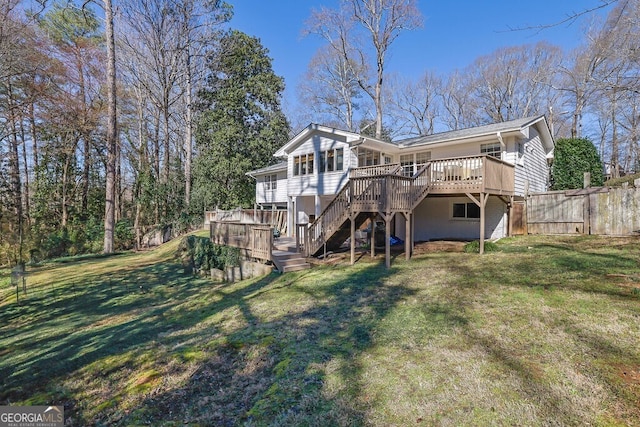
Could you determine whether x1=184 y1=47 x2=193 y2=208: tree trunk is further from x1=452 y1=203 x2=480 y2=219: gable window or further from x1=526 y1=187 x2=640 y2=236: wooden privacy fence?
x1=526 y1=187 x2=640 y2=236: wooden privacy fence

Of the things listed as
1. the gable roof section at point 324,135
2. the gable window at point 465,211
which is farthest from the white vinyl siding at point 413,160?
the gable window at point 465,211

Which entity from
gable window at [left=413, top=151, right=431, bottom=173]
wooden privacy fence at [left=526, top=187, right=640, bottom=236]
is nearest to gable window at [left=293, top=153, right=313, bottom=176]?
gable window at [left=413, top=151, right=431, bottom=173]

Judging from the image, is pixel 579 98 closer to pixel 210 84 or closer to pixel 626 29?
pixel 626 29

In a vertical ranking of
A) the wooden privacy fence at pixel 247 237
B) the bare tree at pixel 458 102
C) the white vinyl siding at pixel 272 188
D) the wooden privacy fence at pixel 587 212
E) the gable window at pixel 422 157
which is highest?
the bare tree at pixel 458 102

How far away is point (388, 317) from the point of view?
5.66 m

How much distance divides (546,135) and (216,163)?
21783mm

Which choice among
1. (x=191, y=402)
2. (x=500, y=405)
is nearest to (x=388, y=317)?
(x=500, y=405)

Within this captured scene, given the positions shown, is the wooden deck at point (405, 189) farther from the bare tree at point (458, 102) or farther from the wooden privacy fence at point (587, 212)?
the bare tree at point (458, 102)

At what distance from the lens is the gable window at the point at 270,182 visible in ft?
72.4

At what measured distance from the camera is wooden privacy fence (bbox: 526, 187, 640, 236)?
10297mm

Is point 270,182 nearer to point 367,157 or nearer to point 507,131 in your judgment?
point 367,157

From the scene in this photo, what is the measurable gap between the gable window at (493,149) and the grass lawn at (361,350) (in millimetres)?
5164

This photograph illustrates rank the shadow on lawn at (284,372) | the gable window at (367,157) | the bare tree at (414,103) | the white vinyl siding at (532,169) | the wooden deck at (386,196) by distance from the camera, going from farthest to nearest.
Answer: the bare tree at (414,103), the gable window at (367,157), the white vinyl siding at (532,169), the wooden deck at (386,196), the shadow on lawn at (284,372)

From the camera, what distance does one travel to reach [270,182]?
74.1 feet
